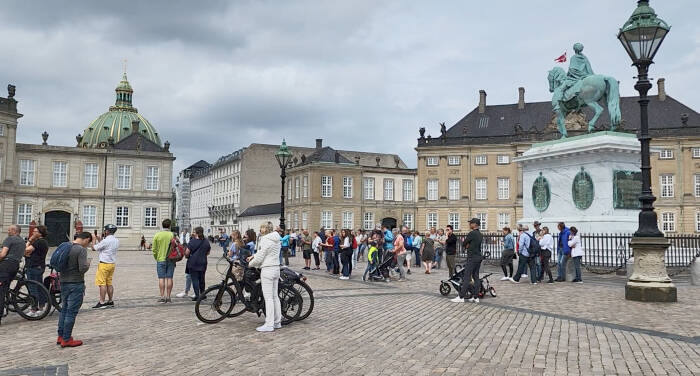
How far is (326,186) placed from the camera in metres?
63.8

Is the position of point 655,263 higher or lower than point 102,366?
higher

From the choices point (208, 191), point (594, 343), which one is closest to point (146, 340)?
point (594, 343)

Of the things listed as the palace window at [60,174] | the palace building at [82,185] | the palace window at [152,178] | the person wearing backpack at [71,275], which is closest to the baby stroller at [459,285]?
the person wearing backpack at [71,275]

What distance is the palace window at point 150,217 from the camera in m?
55.6

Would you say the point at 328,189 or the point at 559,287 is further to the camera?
the point at 328,189

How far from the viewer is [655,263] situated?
11195 mm

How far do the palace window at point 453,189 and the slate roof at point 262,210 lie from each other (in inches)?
778

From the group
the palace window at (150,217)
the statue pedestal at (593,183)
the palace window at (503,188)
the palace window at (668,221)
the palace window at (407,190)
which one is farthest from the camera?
the palace window at (407,190)

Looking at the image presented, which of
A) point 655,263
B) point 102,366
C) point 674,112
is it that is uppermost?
point 674,112

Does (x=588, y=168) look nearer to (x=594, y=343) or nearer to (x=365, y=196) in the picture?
(x=594, y=343)

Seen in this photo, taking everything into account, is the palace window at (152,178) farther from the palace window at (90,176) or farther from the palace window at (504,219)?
the palace window at (504,219)

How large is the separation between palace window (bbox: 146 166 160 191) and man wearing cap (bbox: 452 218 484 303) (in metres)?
49.8

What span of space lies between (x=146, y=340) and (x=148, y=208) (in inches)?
2011

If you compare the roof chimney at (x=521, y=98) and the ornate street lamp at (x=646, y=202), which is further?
the roof chimney at (x=521, y=98)
